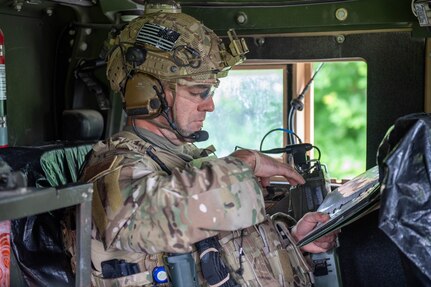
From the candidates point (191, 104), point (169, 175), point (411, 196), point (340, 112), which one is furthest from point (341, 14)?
point (340, 112)

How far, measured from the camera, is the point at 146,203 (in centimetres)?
224

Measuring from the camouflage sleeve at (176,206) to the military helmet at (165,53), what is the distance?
1.31ft

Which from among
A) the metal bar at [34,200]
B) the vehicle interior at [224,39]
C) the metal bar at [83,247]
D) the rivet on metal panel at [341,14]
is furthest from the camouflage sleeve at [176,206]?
the rivet on metal panel at [341,14]

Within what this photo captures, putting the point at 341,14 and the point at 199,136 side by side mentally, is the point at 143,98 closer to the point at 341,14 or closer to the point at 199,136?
the point at 199,136

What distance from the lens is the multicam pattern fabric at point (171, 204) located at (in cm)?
221

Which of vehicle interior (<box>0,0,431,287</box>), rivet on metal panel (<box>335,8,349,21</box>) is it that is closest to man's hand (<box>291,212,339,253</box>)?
vehicle interior (<box>0,0,431,287</box>)

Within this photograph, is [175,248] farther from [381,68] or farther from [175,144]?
[381,68]

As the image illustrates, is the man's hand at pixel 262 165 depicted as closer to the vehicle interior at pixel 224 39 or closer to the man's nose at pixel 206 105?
the man's nose at pixel 206 105

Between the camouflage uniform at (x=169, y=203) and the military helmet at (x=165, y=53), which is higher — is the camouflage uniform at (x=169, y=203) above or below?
below

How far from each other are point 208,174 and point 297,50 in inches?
57.5

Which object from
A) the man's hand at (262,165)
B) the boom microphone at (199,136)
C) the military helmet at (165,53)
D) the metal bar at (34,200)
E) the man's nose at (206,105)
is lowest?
the man's hand at (262,165)

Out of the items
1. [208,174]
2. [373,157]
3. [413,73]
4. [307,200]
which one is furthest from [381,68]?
[208,174]

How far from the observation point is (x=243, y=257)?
2.62m

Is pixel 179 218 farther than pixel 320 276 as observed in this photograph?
No
